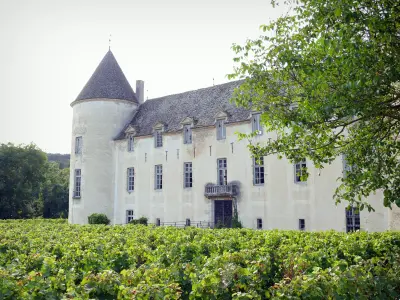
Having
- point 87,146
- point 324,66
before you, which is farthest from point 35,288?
point 87,146

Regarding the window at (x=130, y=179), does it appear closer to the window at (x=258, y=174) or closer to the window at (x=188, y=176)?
the window at (x=188, y=176)

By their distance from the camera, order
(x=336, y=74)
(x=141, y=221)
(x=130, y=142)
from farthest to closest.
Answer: (x=130, y=142), (x=141, y=221), (x=336, y=74)

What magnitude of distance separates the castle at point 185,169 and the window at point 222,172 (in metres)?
0.07

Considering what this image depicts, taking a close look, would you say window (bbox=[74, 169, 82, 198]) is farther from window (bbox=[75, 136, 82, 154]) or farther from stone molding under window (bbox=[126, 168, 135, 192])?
stone molding under window (bbox=[126, 168, 135, 192])

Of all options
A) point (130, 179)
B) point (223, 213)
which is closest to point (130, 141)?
point (130, 179)

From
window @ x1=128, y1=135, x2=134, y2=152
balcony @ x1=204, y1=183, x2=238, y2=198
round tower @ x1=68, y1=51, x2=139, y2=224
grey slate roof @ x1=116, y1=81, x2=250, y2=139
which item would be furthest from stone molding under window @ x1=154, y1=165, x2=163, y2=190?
balcony @ x1=204, y1=183, x2=238, y2=198

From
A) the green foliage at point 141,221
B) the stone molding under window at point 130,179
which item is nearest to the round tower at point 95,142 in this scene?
the stone molding under window at point 130,179

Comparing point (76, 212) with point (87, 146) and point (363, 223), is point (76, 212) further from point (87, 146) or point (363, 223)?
point (363, 223)

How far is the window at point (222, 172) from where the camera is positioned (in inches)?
1102

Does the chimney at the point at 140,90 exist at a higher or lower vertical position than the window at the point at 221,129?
higher

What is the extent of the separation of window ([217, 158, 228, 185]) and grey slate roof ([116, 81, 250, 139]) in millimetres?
2732

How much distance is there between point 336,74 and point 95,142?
Result: 27.8 meters

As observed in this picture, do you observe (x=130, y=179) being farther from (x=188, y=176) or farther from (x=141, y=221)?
(x=188, y=176)

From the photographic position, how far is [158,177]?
3203 cm
